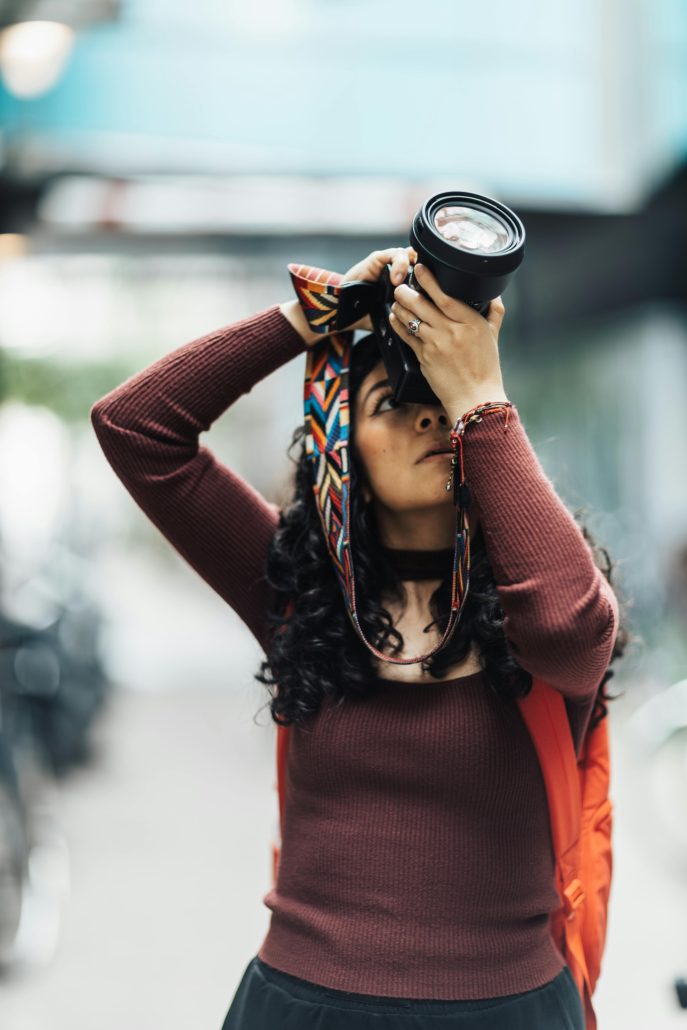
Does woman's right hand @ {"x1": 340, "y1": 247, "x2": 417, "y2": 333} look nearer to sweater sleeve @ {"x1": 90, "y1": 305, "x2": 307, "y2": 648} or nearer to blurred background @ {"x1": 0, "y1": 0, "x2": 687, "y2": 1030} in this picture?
sweater sleeve @ {"x1": 90, "y1": 305, "x2": 307, "y2": 648}

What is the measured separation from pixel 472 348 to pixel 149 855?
14.4 feet

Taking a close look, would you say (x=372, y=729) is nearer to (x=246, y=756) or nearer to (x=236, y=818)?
(x=236, y=818)

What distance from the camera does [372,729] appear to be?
1573 millimetres

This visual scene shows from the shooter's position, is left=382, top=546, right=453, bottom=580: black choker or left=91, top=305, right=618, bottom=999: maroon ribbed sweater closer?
left=91, top=305, right=618, bottom=999: maroon ribbed sweater

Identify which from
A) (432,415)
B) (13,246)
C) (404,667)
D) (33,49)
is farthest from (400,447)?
(13,246)

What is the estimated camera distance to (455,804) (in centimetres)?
154

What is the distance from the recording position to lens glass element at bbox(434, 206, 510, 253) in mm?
1419

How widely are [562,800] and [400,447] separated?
51 centimetres

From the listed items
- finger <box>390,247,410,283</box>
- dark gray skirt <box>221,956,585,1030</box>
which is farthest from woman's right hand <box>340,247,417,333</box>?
dark gray skirt <box>221,956,585,1030</box>

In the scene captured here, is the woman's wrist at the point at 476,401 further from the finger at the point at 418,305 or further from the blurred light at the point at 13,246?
the blurred light at the point at 13,246

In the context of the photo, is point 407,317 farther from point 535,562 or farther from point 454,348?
point 535,562

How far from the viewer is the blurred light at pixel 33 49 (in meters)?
5.62

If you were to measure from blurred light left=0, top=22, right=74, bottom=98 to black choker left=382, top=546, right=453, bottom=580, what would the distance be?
183 inches

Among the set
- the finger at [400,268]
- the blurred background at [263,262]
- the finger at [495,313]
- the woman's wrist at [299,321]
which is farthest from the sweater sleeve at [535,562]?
the blurred background at [263,262]
